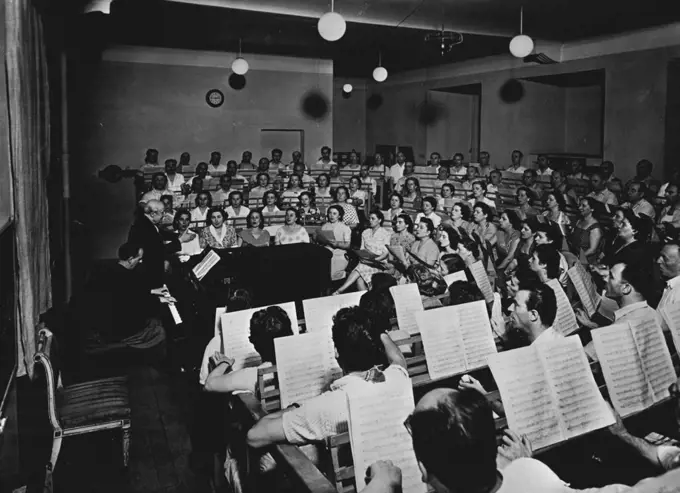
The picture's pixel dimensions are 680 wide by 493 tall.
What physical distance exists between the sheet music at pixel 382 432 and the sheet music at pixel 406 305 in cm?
180

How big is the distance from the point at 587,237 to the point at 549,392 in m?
5.27

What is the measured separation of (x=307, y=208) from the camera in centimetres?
923

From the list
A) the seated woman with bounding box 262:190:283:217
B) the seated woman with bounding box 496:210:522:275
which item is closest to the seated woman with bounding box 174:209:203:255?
the seated woman with bounding box 262:190:283:217

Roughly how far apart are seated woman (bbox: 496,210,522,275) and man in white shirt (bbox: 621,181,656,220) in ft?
6.48

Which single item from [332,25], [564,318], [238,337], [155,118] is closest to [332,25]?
[332,25]

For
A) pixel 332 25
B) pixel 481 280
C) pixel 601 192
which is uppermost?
pixel 332 25

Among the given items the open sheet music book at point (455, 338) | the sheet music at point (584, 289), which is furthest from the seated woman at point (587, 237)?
the open sheet music book at point (455, 338)

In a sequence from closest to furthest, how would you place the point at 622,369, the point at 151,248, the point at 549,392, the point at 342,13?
the point at 549,392
the point at 622,369
the point at 151,248
the point at 342,13

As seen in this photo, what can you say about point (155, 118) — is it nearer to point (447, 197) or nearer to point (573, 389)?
point (447, 197)

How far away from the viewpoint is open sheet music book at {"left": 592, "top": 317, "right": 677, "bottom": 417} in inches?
115

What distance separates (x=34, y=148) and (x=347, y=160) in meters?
13.6

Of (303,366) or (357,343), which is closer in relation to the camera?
(357,343)

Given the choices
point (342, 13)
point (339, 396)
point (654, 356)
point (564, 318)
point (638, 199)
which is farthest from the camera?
point (342, 13)

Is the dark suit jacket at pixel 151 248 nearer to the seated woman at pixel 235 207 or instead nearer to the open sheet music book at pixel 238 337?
the seated woman at pixel 235 207
